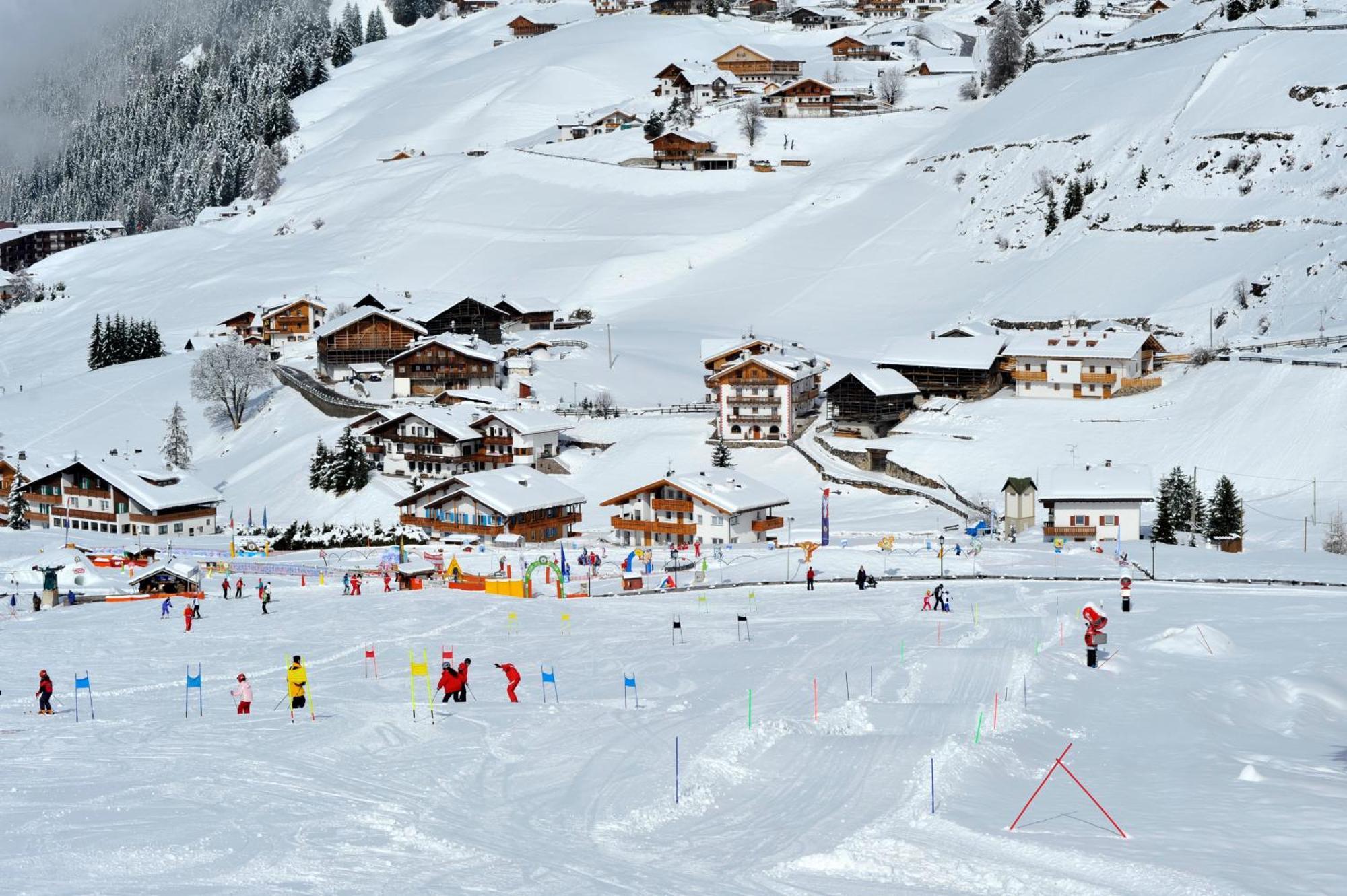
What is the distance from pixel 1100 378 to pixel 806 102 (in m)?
58.0

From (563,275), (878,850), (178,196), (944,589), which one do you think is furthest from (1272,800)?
(178,196)

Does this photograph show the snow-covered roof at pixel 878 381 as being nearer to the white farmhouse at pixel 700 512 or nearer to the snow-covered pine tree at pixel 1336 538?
the white farmhouse at pixel 700 512

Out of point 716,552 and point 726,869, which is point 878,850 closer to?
point 726,869

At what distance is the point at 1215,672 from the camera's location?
27.7 metres

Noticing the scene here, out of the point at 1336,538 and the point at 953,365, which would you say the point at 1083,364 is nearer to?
the point at 953,365

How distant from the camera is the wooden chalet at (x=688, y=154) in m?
115

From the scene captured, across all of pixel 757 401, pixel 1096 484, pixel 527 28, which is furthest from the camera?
pixel 527 28

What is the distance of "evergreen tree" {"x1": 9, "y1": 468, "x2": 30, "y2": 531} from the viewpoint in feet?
228

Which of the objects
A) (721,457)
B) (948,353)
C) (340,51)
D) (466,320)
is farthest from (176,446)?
(340,51)

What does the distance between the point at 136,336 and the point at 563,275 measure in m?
24.3

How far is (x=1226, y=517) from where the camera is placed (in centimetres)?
5091

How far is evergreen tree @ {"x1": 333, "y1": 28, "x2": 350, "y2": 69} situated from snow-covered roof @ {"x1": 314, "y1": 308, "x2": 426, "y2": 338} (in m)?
98.3

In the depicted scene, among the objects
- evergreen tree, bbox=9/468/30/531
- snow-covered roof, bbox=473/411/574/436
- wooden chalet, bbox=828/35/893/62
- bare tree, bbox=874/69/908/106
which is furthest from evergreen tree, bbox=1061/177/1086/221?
evergreen tree, bbox=9/468/30/531

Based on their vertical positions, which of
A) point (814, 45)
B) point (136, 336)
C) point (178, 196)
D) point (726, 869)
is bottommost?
point (726, 869)
